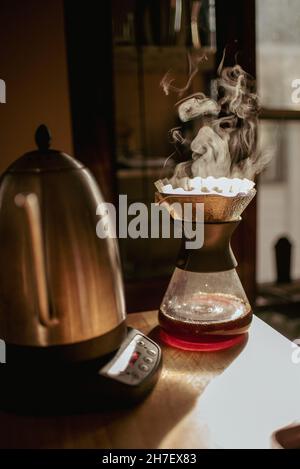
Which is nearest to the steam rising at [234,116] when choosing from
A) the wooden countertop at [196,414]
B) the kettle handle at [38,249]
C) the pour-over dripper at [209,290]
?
the pour-over dripper at [209,290]

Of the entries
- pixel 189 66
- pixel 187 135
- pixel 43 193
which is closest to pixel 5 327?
pixel 43 193

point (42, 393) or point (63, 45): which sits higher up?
point (63, 45)

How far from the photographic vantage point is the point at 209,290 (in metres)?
0.87

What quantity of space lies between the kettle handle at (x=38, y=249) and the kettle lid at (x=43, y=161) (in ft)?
0.16

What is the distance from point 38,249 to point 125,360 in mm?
242

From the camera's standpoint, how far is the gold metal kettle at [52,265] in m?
0.62

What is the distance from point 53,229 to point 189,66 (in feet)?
4.33

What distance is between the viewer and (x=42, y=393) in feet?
2.12

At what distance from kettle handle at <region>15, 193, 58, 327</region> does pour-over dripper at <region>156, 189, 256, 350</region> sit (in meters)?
0.27

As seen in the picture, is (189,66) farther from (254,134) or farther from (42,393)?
(42,393)

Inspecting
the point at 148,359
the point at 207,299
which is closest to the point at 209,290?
the point at 207,299

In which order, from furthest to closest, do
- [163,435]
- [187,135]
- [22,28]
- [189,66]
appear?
1. [187,135]
2. [189,66]
3. [22,28]
4. [163,435]

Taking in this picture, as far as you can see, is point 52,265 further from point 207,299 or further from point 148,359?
point 207,299

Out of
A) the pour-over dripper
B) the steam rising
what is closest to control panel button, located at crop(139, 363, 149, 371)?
the pour-over dripper
